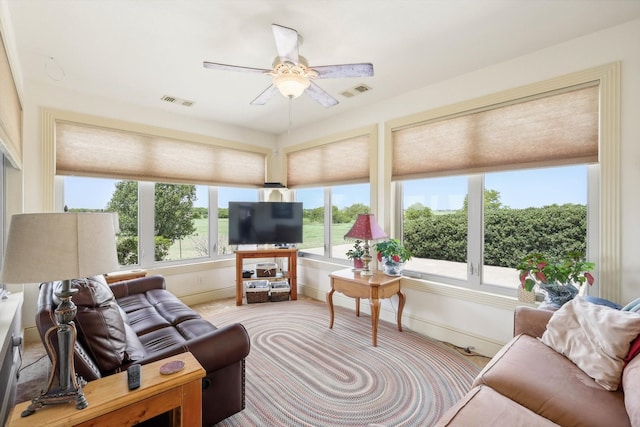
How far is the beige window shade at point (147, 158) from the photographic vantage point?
320 centimetres

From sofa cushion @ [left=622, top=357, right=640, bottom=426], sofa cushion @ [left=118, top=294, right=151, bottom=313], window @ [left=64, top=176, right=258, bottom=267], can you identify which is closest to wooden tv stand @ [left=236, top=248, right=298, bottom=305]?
window @ [left=64, top=176, right=258, bottom=267]

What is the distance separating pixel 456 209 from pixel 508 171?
0.61 m

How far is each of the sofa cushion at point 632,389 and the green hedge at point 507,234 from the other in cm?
126

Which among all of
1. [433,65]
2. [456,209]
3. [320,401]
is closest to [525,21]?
[433,65]

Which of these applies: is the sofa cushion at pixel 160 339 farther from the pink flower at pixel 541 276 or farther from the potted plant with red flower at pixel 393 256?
the pink flower at pixel 541 276

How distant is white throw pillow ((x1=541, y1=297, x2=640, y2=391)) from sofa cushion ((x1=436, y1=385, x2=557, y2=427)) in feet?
Answer: 1.76

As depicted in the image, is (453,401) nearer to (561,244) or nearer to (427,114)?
(561,244)

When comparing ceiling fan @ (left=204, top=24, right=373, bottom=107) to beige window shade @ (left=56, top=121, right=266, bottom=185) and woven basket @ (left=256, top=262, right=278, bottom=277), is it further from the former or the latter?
woven basket @ (left=256, top=262, right=278, bottom=277)

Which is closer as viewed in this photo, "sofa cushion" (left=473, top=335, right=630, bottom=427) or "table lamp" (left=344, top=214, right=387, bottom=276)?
"sofa cushion" (left=473, top=335, right=630, bottom=427)

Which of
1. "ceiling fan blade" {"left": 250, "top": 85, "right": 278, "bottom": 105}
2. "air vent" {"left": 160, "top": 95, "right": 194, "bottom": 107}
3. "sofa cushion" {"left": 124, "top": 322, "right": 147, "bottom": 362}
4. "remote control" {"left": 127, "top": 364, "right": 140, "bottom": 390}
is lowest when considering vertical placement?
"sofa cushion" {"left": 124, "top": 322, "right": 147, "bottom": 362}

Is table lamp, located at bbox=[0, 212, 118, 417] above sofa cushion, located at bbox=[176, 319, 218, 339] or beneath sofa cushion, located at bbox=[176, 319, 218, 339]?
above

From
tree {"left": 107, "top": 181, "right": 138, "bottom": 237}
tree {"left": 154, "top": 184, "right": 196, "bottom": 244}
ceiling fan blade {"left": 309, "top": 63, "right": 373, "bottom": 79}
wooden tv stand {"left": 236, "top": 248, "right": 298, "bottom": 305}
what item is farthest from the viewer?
wooden tv stand {"left": 236, "top": 248, "right": 298, "bottom": 305}

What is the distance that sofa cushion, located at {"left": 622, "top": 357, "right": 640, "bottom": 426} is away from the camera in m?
1.11

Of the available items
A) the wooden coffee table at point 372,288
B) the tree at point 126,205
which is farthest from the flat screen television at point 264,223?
the wooden coffee table at point 372,288
